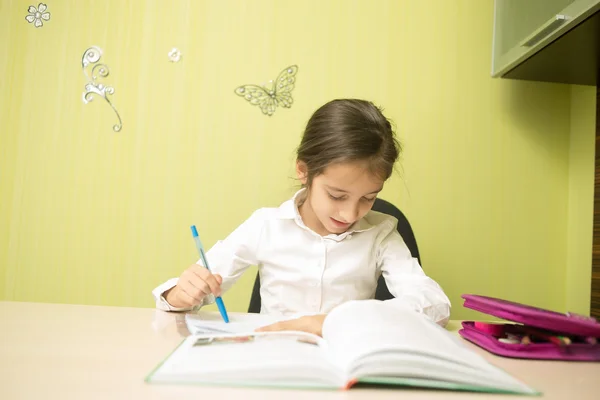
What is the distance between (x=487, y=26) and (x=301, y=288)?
1267mm

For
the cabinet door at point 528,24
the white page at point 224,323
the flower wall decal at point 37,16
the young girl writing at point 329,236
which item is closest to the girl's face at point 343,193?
the young girl writing at point 329,236

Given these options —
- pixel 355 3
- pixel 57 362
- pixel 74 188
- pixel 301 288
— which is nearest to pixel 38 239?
pixel 74 188

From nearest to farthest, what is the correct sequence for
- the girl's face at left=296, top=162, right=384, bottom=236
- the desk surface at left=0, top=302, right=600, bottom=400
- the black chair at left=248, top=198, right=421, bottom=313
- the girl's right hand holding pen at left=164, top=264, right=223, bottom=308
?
the desk surface at left=0, top=302, right=600, bottom=400
the girl's right hand holding pen at left=164, top=264, right=223, bottom=308
the girl's face at left=296, top=162, right=384, bottom=236
the black chair at left=248, top=198, right=421, bottom=313

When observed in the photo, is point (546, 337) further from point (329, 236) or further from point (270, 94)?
point (270, 94)

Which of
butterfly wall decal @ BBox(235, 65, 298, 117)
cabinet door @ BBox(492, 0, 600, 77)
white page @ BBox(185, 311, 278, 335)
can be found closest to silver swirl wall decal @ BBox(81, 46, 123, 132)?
butterfly wall decal @ BBox(235, 65, 298, 117)

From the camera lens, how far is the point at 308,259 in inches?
45.3

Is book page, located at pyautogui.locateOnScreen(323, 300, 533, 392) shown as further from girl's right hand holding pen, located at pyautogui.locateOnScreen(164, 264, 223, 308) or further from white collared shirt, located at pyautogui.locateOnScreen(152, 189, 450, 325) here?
white collared shirt, located at pyautogui.locateOnScreen(152, 189, 450, 325)

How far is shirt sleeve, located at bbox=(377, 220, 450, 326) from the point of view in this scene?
903 millimetres

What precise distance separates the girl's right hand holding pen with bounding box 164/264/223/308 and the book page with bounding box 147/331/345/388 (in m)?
0.31

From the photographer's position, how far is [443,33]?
175cm

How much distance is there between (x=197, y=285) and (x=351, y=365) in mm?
466

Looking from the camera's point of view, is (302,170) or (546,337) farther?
(302,170)

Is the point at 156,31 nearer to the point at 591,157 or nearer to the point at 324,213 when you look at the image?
the point at 324,213

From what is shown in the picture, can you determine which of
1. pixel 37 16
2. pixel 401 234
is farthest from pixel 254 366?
pixel 37 16
